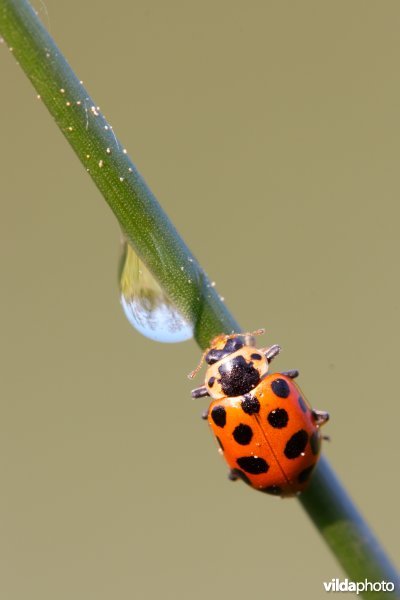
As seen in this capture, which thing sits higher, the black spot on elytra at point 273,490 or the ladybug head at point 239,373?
the ladybug head at point 239,373

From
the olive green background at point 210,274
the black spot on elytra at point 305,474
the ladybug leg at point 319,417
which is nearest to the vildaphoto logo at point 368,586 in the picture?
the black spot on elytra at point 305,474

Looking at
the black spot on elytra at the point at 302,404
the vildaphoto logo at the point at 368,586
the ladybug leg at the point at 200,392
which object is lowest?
the vildaphoto logo at the point at 368,586

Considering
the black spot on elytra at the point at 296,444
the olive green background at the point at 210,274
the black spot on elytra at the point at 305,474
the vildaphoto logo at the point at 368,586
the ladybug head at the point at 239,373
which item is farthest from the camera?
the olive green background at the point at 210,274

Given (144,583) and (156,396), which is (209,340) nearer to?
(144,583)

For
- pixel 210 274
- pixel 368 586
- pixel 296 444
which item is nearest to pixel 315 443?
pixel 296 444

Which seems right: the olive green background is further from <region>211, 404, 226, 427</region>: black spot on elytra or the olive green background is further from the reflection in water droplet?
the reflection in water droplet

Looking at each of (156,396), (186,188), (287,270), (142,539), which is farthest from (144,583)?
(186,188)

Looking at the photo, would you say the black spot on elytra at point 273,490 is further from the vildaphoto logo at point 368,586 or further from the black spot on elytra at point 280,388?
the vildaphoto logo at point 368,586
